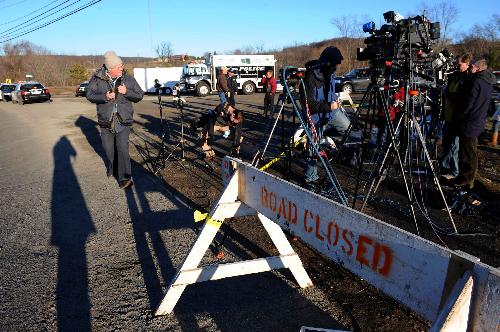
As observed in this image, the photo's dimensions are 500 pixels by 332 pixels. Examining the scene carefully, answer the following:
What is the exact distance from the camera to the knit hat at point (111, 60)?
6.24 m

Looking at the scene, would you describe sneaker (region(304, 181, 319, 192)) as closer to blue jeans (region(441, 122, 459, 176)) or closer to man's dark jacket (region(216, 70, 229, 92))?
blue jeans (region(441, 122, 459, 176))

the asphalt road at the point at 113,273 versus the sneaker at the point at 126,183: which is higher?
the sneaker at the point at 126,183

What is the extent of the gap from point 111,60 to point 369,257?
560cm

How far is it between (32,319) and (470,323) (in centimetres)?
289

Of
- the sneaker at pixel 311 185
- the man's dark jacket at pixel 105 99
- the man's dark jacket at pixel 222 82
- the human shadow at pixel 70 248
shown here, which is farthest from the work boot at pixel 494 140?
the human shadow at pixel 70 248

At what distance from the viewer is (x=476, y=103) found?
5.57 meters

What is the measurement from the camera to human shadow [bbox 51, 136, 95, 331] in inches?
118

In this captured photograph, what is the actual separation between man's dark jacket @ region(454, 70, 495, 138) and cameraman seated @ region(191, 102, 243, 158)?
12.7 feet

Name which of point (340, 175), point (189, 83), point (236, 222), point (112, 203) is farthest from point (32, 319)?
point (189, 83)

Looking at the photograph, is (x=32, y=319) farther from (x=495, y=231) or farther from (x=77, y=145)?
(x=77, y=145)

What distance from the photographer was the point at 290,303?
10.1 feet

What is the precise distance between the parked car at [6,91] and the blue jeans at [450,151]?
35.0 m

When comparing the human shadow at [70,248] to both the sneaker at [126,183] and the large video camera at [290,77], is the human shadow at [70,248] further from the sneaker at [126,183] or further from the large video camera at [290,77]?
the large video camera at [290,77]

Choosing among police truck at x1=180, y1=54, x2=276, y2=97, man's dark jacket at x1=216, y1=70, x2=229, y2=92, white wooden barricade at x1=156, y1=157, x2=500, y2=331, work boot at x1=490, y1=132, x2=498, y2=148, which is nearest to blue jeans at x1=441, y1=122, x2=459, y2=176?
work boot at x1=490, y1=132, x2=498, y2=148
